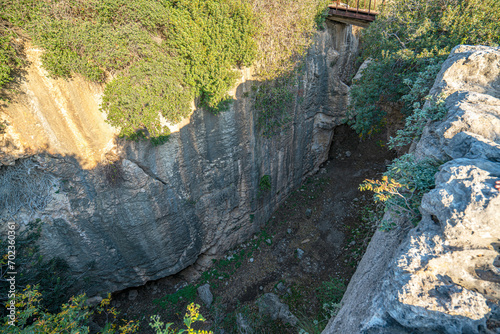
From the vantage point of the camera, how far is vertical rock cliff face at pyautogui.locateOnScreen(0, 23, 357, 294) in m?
6.61

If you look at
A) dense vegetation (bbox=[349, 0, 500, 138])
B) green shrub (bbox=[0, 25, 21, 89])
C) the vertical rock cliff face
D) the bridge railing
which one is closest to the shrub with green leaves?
green shrub (bbox=[0, 25, 21, 89])

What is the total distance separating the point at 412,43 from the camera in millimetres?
8141

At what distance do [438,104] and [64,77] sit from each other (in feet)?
29.5

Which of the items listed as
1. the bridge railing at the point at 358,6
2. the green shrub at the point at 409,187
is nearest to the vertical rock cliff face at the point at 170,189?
the bridge railing at the point at 358,6

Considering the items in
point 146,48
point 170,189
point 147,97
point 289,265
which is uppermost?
point 146,48

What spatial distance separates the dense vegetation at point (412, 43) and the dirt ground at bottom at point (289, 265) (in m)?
3.50

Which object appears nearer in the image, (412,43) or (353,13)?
(412,43)

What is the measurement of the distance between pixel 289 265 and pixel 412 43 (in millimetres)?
9428

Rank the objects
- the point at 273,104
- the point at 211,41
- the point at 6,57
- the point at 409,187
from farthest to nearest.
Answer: the point at 273,104 < the point at 211,41 < the point at 6,57 < the point at 409,187

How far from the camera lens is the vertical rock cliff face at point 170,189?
6.61 meters

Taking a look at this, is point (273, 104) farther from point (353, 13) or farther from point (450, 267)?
point (450, 267)

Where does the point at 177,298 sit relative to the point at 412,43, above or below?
below

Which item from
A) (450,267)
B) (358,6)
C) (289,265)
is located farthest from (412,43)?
(289,265)

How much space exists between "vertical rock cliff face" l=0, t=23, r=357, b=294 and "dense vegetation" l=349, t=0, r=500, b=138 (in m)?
2.71
